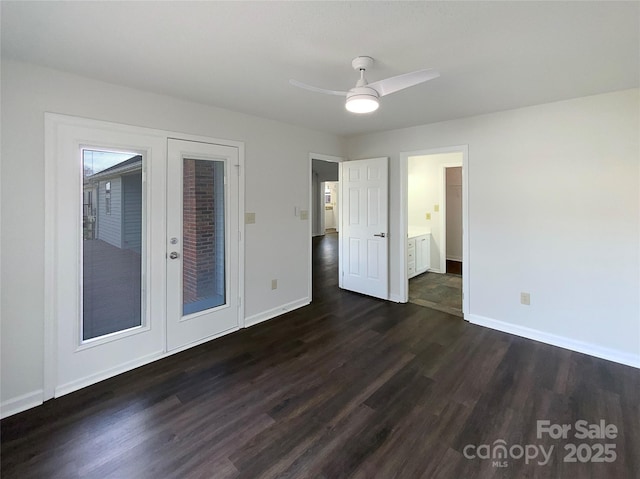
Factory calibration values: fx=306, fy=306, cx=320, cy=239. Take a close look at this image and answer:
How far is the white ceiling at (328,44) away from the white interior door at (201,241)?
645 millimetres

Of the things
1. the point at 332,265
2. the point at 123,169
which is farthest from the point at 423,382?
the point at 332,265

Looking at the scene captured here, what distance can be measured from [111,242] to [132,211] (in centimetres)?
32

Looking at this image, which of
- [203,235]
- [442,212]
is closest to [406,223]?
[442,212]

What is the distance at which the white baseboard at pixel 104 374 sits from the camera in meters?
2.37

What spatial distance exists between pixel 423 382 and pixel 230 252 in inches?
90.3

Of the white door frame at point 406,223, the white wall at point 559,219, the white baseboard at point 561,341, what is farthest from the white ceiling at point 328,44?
the white baseboard at point 561,341

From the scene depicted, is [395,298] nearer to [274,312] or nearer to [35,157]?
[274,312]

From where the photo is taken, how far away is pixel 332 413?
213 centimetres

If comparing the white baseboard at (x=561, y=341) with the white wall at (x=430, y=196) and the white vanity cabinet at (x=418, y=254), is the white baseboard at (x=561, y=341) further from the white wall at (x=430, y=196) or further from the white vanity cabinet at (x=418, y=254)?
Answer: the white wall at (x=430, y=196)

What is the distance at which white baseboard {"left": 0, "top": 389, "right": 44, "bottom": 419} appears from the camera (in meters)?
2.12

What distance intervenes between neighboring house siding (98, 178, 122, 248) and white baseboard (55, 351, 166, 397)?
41.3 inches

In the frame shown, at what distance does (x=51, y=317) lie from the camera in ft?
7.62

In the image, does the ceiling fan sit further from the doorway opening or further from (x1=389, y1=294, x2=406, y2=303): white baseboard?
the doorway opening

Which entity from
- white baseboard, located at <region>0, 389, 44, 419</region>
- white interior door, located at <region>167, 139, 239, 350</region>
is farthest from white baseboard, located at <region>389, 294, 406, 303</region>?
white baseboard, located at <region>0, 389, 44, 419</region>
